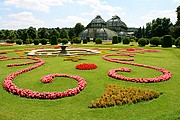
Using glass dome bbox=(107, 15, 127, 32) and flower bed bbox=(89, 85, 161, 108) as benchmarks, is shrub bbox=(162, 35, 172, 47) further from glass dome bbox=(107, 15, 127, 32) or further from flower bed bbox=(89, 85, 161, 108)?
glass dome bbox=(107, 15, 127, 32)

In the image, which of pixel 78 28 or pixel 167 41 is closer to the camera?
pixel 167 41

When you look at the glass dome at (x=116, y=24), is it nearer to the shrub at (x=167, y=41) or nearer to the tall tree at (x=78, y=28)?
the tall tree at (x=78, y=28)

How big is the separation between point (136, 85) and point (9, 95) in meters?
4.53

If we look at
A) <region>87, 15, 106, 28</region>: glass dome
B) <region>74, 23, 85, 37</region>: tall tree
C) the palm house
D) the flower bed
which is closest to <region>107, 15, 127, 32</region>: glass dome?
the palm house

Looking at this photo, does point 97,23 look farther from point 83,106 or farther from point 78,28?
point 83,106

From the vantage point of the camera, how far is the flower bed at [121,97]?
551 cm

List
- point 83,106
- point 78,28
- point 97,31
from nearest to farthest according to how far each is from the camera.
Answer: point 83,106, point 97,31, point 78,28

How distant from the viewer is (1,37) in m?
67.2

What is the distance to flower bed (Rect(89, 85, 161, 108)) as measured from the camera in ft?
18.1

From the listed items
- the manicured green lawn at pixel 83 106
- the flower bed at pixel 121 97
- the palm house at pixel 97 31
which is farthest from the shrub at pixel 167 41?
the palm house at pixel 97 31

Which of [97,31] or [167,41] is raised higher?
[97,31]

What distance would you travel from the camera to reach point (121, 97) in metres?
5.92

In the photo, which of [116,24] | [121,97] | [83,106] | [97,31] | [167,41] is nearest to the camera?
[83,106]

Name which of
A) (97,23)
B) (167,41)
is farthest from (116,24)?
(167,41)
